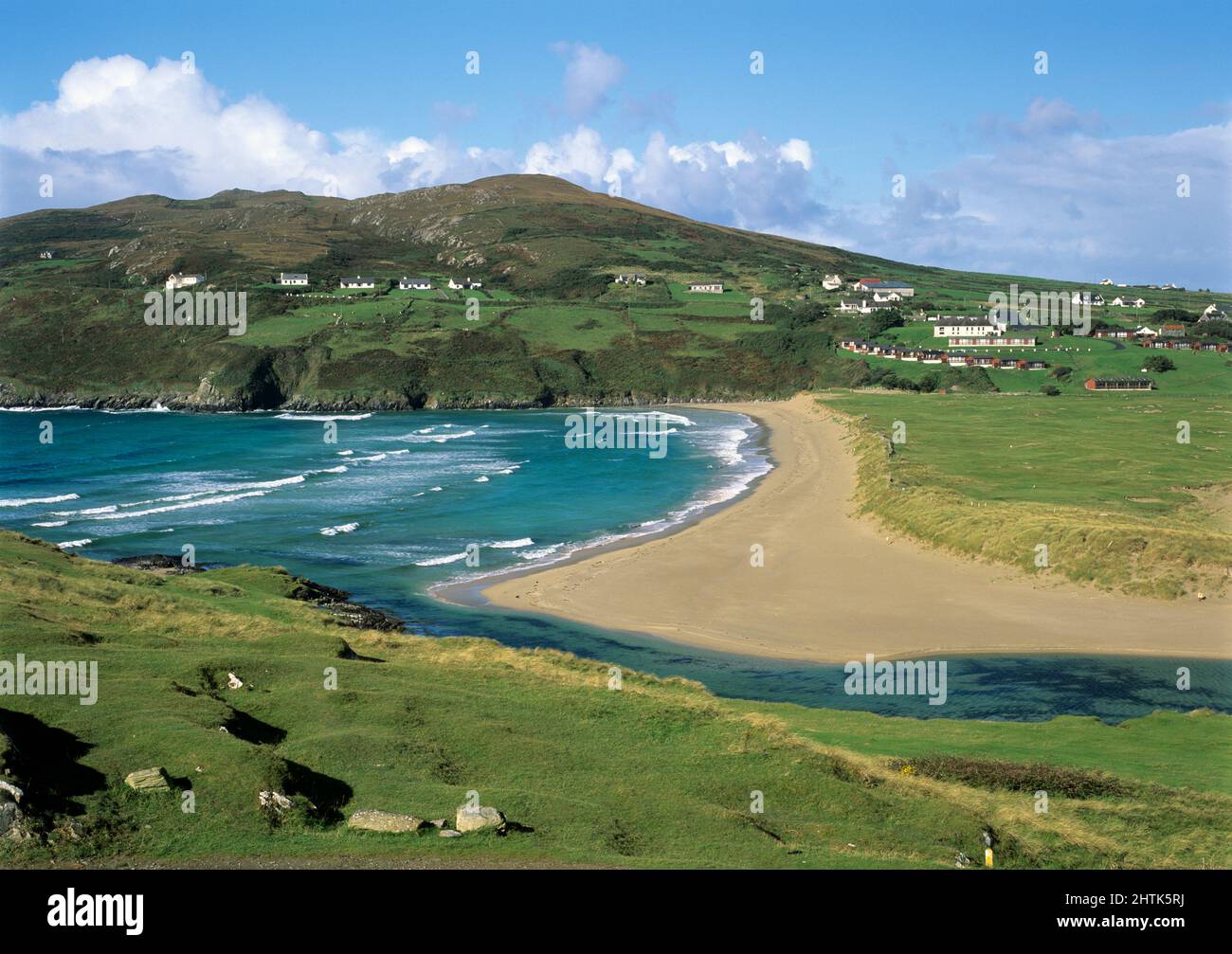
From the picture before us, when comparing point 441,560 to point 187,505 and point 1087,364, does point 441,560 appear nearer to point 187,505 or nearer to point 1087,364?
point 187,505

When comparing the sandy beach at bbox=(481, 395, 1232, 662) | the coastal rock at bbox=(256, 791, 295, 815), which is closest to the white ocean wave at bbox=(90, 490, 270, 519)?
the sandy beach at bbox=(481, 395, 1232, 662)

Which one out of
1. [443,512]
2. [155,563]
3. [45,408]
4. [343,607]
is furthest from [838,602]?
[45,408]

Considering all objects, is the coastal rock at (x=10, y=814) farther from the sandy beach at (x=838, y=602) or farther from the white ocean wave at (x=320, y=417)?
the white ocean wave at (x=320, y=417)

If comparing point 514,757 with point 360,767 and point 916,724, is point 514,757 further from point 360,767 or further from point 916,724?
point 916,724

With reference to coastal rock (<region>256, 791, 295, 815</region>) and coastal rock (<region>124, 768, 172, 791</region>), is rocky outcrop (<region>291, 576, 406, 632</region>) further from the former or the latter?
coastal rock (<region>256, 791, 295, 815</region>)

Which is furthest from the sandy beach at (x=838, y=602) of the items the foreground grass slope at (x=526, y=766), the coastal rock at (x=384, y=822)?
the coastal rock at (x=384, y=822)
